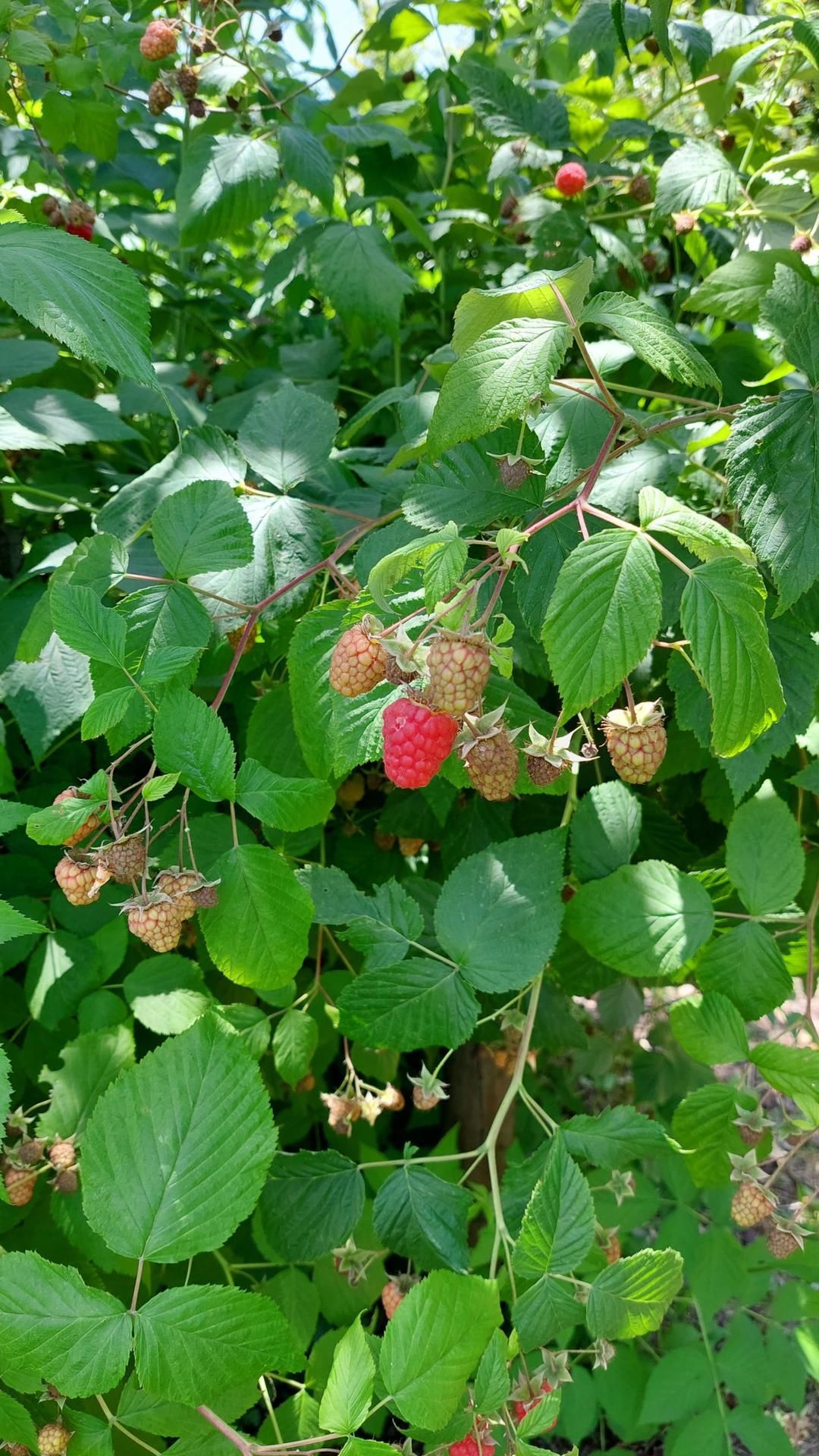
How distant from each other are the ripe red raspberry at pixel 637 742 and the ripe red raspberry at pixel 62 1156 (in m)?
0.58

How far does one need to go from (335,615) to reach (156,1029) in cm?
42

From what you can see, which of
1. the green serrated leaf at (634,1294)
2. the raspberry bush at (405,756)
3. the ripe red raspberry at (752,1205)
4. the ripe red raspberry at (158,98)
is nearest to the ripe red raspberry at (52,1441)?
the raspberry bush at (405,756)

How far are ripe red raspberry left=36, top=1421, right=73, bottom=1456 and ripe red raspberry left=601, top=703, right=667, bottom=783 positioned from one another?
1.90ft

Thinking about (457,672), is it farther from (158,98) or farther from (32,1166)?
(158,98)

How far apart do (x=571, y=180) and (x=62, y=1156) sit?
1.20 m

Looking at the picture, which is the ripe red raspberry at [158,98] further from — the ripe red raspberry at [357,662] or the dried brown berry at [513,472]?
the ripe red raspberry at [357,662]

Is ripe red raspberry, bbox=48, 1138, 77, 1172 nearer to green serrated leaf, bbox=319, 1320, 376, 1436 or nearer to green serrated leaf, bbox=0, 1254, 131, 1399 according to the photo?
green serrated leaf, bbox=0, 1254, 131, 1399

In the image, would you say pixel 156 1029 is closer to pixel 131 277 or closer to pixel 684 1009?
pixel 684 1009

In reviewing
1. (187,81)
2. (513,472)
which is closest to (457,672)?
(513,472)

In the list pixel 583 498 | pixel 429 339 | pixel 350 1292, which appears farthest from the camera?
pixel 429 339

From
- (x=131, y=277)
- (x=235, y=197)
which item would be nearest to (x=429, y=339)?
(x=235, y=197)

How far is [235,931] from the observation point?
708 mm

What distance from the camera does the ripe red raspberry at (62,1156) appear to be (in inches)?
33.1

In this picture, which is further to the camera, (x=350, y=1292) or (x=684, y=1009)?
(x=350, y=1292)
